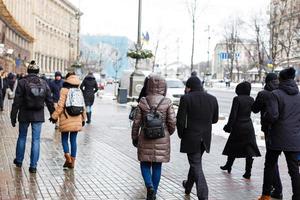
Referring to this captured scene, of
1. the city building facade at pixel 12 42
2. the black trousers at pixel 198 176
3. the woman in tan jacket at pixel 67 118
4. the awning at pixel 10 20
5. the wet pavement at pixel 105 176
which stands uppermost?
the awning at pixel 10 20

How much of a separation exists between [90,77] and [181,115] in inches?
459

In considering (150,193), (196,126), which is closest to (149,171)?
(150,193)

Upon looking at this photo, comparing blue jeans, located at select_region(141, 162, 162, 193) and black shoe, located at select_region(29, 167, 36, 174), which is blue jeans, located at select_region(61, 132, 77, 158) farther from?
blue jeans, located at select_region(141, 162, 162, 193)

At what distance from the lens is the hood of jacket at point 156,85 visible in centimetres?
734

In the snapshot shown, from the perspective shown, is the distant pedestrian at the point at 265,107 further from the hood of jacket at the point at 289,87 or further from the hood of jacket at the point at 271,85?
the hood of jacket at the point at 289,87

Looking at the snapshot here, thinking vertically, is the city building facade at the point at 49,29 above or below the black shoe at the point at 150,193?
above

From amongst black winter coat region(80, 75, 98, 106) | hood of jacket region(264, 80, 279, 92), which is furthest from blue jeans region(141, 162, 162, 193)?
black winter coat region(80, 75, 98, 106)

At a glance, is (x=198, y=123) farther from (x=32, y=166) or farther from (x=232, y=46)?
(x=232, y=46)

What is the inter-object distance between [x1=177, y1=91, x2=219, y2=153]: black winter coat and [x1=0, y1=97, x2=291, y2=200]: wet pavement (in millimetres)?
975

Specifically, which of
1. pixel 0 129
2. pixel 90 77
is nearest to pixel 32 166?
pixel 0 129

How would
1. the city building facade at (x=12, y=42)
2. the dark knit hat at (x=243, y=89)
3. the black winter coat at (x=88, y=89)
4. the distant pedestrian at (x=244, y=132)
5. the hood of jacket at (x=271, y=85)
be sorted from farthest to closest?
the city building facade at (x=12, y=42) < the black winter coat at (x=88, y=89) < the dark knit hat at (x=243, y=89) < the distant pedestrian at (x=244, y=132) < the hood of jacket at (x=271, y=85)

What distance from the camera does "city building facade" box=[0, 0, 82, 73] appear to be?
9028 cm

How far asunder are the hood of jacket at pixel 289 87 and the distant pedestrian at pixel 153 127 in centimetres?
163

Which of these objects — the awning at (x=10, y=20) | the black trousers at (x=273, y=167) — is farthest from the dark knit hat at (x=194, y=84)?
the awning at (x=10, y=20)
